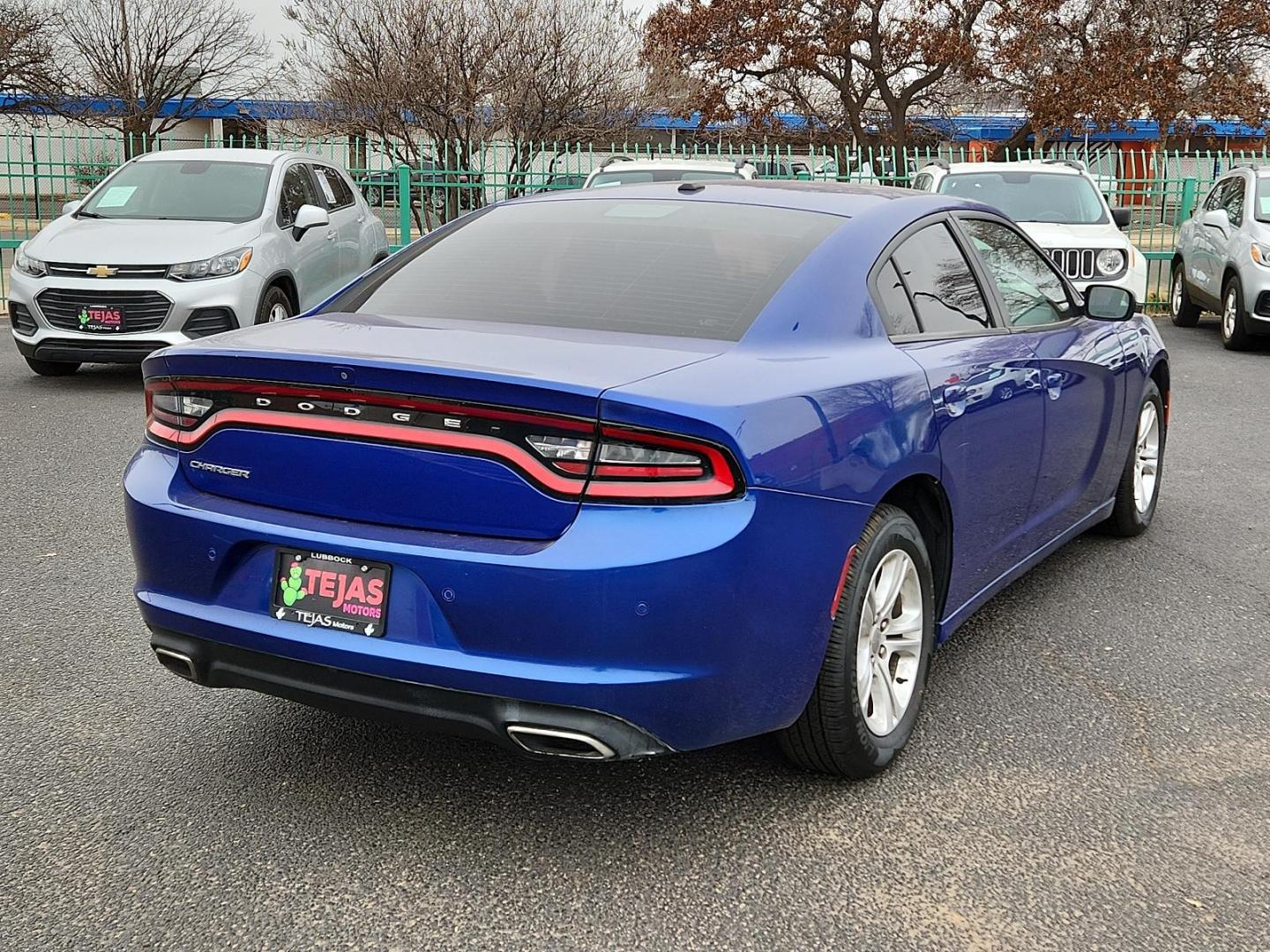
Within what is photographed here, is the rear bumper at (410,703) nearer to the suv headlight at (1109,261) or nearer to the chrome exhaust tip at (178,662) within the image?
the chrome exhaust tip at (178,662)

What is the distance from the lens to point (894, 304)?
3646 mm

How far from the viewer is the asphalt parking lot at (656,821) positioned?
8.91 ft

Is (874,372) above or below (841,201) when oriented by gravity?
below

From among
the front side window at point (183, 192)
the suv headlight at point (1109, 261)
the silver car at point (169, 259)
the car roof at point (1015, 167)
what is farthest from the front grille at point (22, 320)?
the suv headlight at point (1109, 261)

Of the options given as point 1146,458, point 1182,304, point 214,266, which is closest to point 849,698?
point 1146,458

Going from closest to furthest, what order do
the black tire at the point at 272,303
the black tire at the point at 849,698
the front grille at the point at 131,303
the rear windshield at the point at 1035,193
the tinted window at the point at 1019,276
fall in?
the black tire at the point at 849,698, the tinted window at the point at 1019,276, the front grille at the point at 131,303, the black tire at the point at 272,303, the rear windshield at the point at 1035,193

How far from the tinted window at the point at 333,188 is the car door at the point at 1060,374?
808cm

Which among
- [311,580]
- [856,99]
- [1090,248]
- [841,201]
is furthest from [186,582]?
[856,99]

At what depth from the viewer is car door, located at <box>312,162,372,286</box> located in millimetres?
11625

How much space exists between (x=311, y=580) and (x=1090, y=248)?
10.2 m

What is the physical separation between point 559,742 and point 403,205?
14753 mm

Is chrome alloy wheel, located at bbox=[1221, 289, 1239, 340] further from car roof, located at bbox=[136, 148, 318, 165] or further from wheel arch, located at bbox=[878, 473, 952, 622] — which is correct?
wheel arch, located at bbox=[878, 473, 952, 622]

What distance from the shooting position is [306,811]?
10.5 feet

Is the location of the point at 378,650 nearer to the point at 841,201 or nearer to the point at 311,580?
the point at 311,580
